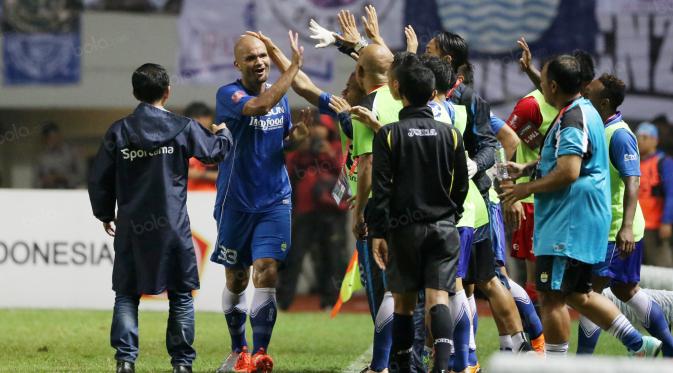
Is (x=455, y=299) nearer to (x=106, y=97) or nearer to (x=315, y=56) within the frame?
(x=315, y=56)

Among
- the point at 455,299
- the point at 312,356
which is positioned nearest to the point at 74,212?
the point at 312,356

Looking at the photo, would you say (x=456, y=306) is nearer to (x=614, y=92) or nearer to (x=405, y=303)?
(x=405, y=303)

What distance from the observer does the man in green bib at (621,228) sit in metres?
8.85

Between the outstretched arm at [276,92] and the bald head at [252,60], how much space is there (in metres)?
0.43

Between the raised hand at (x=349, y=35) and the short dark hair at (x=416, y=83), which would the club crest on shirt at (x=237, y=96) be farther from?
the short dark hair at (x=416, y=83)

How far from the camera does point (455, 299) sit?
825 centimetres

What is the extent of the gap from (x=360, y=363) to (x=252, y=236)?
1586 millimetres

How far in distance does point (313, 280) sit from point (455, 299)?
1041 centimetres

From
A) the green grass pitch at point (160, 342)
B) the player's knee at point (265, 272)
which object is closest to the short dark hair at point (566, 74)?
the player's knee at point (265, 272)

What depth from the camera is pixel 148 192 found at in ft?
27.2

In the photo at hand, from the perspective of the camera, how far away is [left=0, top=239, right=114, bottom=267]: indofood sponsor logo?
1407 cm

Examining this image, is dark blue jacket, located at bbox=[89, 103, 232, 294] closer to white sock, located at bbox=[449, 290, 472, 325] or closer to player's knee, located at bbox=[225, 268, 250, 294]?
player's knee, located at bbox=[225, 268, 250, 294]

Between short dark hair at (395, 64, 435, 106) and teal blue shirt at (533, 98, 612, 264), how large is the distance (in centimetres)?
96

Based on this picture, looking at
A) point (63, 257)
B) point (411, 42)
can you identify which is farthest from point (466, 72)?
point (63, 257)
